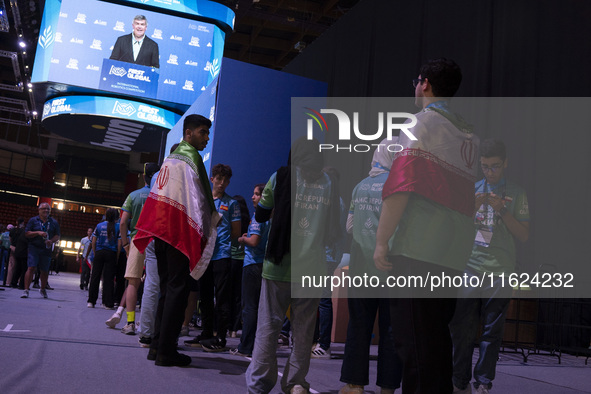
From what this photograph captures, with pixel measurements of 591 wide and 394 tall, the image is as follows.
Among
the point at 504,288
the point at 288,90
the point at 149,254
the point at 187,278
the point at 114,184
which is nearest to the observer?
the point at 504,288

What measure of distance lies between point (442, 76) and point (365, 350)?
1506 mm

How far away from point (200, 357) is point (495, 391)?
6.30ft

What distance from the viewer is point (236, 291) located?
5.18 meters

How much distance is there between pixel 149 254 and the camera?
400cm

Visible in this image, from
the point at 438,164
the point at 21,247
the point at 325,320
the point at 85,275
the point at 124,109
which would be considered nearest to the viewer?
the point at 438,164

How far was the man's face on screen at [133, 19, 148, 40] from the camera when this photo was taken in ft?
34.5

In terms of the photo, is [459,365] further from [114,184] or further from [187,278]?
[114,184]

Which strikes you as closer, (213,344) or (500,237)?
(500,237)

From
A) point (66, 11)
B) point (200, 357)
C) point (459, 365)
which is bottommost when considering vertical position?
point (200, 357)

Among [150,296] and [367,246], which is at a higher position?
[367,246]

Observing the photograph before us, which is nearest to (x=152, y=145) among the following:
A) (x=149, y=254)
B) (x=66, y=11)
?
(x=66, y=11)

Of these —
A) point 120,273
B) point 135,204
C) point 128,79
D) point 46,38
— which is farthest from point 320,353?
point 46,38

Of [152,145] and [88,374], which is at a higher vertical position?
[152,145]

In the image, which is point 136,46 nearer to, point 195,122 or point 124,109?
point 124,109
